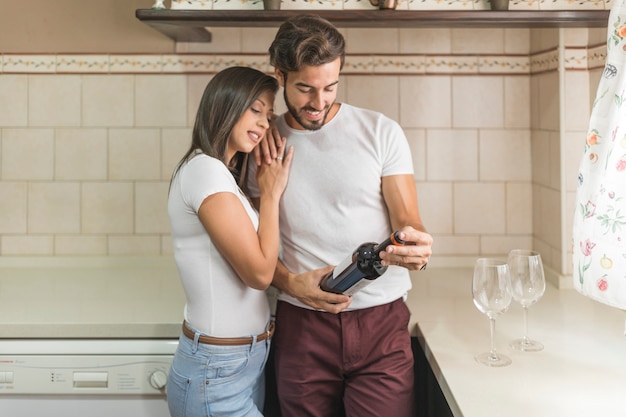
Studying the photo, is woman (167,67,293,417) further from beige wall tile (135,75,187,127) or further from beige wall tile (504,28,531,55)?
beige wall tile (504,28,531,55)

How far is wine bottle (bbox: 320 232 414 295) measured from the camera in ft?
4.64

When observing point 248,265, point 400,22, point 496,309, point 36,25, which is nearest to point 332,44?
point 400,22

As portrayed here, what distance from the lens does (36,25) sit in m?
2.43

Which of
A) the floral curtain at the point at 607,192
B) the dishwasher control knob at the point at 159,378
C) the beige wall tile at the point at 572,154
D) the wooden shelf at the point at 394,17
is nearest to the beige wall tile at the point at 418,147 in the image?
the beige wall tile at the point at 572,154

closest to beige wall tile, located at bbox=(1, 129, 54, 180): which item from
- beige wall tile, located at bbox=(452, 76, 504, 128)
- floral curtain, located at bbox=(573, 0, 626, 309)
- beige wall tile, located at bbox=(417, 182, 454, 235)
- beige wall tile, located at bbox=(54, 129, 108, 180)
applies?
beige wall tile, located at bbox=(54, 129, 108, 180)

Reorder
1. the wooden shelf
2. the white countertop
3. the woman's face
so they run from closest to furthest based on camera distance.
A: the white countertop
the woman's face
the wooden shelf

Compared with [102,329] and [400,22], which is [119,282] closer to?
[102,329]

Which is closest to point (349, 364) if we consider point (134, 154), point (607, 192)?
point (607, 192)

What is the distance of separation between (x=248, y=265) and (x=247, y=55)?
111cm

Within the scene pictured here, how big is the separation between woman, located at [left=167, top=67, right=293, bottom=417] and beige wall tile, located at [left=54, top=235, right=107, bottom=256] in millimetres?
988

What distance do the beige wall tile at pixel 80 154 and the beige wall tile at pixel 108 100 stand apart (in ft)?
0.16

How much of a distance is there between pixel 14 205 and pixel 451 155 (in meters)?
1.60

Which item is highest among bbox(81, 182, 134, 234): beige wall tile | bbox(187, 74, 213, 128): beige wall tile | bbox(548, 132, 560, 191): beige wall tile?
bbox(187, 74, 213, 128): beige wall tile

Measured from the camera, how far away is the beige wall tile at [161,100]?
2426 mm
